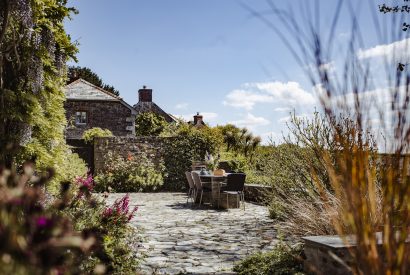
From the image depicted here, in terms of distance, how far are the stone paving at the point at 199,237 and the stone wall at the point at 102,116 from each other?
13.3 meters

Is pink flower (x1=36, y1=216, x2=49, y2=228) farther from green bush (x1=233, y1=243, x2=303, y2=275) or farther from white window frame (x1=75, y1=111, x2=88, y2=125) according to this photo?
white window frame (x1=75, y1=111, x2=88, y2=125)

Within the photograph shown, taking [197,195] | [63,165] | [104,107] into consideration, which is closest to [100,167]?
[197,195]

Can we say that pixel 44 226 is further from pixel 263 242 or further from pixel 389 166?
pixel 263 242

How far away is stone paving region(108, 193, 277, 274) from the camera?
15.0ft

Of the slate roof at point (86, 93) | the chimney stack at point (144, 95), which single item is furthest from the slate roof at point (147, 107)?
the slate roof at point (86, 93)

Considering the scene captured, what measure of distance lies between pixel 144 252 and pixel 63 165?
2.01 m

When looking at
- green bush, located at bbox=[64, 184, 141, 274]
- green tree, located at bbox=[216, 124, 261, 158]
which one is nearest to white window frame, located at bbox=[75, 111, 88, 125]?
green tree, located at bbox=[216, 124, 261, 158]

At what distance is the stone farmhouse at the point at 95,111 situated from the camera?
21734 millimetres

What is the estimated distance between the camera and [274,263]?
426cm

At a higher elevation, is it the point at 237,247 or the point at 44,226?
the point at 44,226

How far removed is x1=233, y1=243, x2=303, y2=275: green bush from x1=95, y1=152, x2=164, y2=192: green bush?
9.73 meters

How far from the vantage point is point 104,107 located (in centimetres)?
2203

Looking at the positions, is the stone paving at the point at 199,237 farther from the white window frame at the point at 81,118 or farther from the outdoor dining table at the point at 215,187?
the white window frame at the point at 81,118

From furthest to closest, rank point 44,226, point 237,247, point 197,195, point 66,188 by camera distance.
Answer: point 197,195 → point 237,247 → point 66,188 → point 44,226
